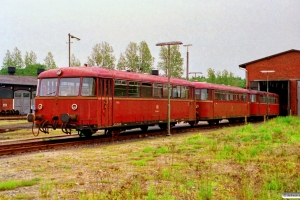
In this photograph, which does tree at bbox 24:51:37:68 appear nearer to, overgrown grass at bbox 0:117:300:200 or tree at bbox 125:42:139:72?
tree at bbox 125:42:139:72

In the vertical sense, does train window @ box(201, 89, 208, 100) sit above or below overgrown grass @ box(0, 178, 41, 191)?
above

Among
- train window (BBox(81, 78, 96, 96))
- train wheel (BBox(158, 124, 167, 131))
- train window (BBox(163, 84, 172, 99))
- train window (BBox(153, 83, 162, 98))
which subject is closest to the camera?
train window (BBox(81, 78, 96, 96))

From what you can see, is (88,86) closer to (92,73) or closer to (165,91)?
(92,73)

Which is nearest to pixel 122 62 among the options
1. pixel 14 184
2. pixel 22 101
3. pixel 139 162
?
pixel 22 101

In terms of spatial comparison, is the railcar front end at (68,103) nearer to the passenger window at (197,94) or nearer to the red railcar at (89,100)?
the red railcar at (89,100)

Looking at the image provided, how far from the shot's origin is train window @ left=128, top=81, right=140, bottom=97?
1917cm

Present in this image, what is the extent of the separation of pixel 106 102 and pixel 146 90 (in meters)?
3.86

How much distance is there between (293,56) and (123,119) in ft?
108

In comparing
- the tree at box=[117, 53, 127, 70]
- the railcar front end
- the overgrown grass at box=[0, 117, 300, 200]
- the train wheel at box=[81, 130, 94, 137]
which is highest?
the tree at box=[117, 53, 127, 70]

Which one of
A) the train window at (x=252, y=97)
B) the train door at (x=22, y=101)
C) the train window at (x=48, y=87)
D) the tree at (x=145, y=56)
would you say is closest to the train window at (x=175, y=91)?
the train window at (x=48, y=87)

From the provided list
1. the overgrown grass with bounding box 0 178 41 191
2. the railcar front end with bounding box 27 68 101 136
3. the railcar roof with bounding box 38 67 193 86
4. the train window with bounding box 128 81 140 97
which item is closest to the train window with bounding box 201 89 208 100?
the railcar roof with bounding box 38 67 193 86

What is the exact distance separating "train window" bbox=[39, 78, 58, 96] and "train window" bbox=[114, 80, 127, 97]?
2819mm

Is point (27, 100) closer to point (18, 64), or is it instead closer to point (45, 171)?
point (45, 171)

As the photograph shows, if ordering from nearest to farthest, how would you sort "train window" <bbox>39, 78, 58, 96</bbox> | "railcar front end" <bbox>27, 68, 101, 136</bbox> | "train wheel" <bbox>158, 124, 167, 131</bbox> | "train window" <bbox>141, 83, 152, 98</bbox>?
"railcar front end" <bbox>27, 68, 101, 136</bbox>, "train window" <bbox>39, 78, 58, 96</bbox>, "train window" <bbox>141, 83, 152, 98</bbox>, "train wheel" <bbox>158, 124, 167, 131</bbox>
